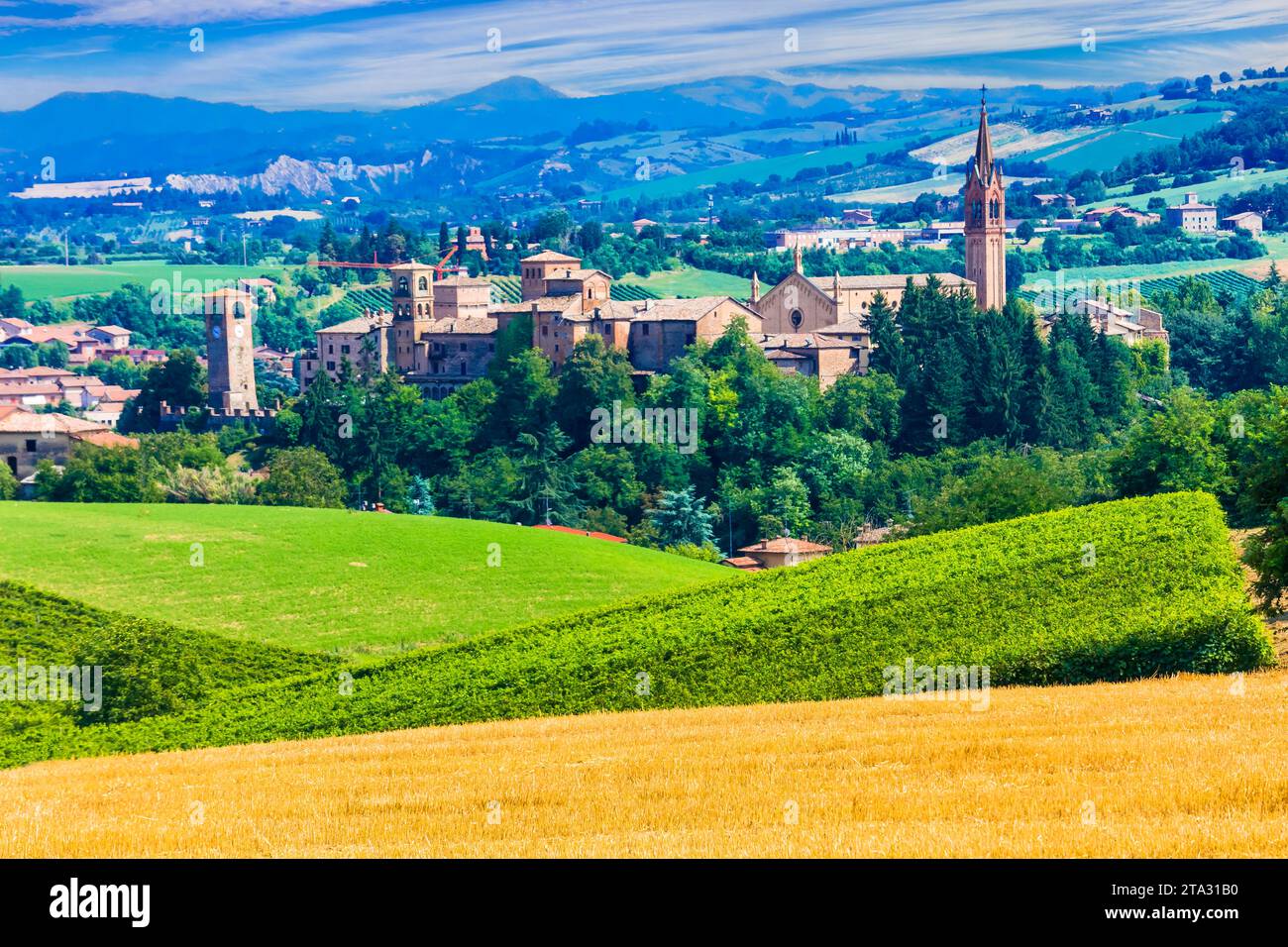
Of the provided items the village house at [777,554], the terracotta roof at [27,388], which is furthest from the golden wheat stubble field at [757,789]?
the terracotta roof at [27,388]

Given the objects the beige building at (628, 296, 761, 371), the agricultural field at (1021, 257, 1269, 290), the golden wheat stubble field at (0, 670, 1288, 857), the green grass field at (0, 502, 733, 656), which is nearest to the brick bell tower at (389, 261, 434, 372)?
the beige building at (628, 296, 761, 371)

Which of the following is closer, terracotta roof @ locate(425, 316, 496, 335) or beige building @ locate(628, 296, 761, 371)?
beige building @ locate(628, 296, 761, 371)

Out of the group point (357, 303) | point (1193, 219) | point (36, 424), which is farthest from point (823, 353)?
point (1193, 219)

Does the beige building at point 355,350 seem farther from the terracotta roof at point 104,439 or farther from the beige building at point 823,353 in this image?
the beige building at point 823,353

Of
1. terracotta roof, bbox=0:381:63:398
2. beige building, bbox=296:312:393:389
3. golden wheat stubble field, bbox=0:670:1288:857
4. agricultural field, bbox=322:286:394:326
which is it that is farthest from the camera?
agricultural field, bbox=322:286:394:326

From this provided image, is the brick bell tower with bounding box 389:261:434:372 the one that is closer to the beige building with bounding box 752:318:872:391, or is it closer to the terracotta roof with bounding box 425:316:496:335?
the terracotta roof with bounding box 425:316:496:335

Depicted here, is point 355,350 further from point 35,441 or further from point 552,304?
point 35,441
